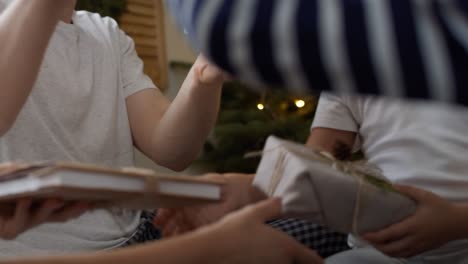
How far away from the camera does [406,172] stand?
81 centimetres

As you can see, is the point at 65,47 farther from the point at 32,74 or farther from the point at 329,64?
the point at 329,64

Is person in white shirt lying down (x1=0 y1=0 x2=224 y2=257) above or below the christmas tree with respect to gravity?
above

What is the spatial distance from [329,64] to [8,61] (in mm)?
547

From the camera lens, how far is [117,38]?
3.84ft

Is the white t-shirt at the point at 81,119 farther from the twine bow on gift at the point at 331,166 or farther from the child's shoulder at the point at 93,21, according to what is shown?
the twine bow on gift at the point at 331,166

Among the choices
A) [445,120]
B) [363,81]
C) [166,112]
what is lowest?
[166,112]

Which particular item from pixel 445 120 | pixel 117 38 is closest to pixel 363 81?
pixel 445 120

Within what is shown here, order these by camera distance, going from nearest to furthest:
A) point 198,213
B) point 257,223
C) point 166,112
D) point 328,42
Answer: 1. point 328,42
2. point 257,223
3. point 198,213
4. point 166,112

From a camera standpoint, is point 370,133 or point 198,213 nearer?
point 198,213

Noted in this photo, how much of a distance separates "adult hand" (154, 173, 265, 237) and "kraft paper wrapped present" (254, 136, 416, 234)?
0.06 metres

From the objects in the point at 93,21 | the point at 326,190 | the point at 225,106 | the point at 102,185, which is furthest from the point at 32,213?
the point at 225,106

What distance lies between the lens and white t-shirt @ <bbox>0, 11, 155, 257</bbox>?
0.89 m

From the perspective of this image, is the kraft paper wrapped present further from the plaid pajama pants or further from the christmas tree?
the christmas tree

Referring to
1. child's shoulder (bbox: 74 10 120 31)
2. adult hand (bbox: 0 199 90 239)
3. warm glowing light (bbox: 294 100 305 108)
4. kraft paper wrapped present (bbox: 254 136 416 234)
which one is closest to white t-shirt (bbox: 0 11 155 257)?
child's shoulder (bbox: 74 10 120 31)
